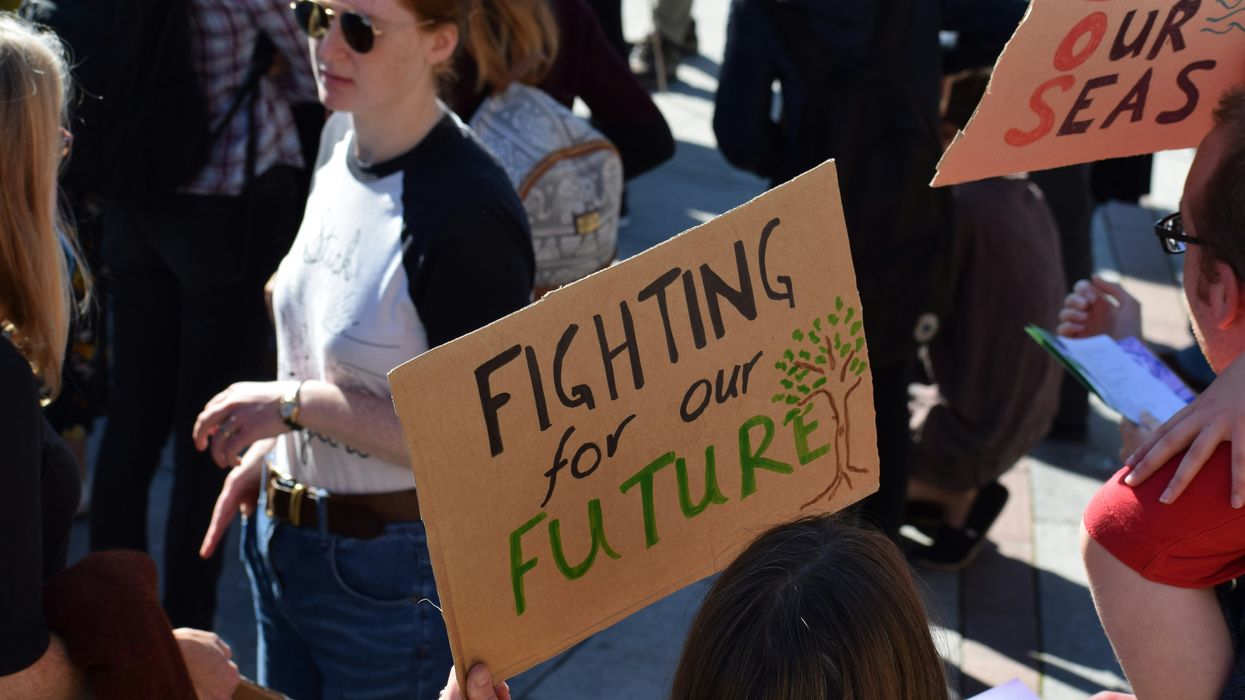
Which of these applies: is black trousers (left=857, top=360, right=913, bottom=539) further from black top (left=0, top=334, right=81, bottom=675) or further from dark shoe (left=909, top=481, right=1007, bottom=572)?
black top (left=0, top=334, right=81, bottom=675)

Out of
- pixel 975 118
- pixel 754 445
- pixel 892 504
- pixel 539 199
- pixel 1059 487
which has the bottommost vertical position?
pixel 1059 487

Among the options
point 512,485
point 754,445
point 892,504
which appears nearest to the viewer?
point 512,485

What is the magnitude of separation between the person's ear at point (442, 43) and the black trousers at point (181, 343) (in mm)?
1098

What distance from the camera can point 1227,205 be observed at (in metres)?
1.44

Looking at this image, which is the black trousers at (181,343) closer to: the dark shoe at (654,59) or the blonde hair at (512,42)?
the blonde hair at (512,42)

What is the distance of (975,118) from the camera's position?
166cm

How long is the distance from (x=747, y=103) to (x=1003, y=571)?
1747 mm

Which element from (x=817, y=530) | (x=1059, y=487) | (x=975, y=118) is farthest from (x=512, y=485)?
(x=1059, y=487)

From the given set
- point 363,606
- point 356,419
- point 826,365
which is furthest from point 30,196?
point 826,365

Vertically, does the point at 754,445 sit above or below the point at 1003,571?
above

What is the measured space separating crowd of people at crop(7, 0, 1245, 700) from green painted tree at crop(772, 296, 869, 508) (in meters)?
0.16

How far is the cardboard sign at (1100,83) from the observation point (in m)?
1.63

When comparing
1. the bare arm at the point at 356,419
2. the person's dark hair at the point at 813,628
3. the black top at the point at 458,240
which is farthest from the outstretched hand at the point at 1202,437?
the bare arm at the point at 356,419

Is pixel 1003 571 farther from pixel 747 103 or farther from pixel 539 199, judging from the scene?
pixel 539 199
